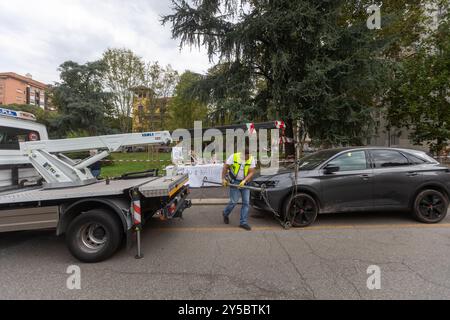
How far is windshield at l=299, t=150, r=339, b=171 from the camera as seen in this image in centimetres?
511

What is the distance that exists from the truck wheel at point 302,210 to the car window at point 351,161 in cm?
91

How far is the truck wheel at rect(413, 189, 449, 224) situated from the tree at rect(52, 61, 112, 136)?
25935 mm

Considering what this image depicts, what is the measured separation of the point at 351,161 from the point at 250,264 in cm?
320

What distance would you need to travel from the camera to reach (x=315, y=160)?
5.32 m

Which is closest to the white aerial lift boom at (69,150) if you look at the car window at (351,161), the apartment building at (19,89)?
the car window at (351,161)

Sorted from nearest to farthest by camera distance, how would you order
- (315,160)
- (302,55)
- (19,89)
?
(315,160)
(302,55)
(19,89)

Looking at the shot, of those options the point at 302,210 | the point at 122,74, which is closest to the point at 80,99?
the point at 122,74

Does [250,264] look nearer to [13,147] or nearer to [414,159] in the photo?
[414,159]

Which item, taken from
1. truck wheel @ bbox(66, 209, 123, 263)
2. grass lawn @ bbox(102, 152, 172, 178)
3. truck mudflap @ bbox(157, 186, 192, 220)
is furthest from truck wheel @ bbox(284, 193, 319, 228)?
grass lawn @ bbox(102, 152, 172, 178)

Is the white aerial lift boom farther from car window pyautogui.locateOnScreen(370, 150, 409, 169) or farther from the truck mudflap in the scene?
car window pyautogui.locateOnScreen(370, 150, 409, 169)

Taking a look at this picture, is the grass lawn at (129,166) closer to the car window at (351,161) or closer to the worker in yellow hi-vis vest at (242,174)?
the worker in yellow hi-vis vest at (242,174)

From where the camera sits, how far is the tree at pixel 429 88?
36.4ft

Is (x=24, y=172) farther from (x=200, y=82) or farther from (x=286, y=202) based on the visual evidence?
(x=200, y=82)

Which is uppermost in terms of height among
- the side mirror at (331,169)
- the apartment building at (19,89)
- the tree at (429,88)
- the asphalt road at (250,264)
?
the apartment building at (19,89)
